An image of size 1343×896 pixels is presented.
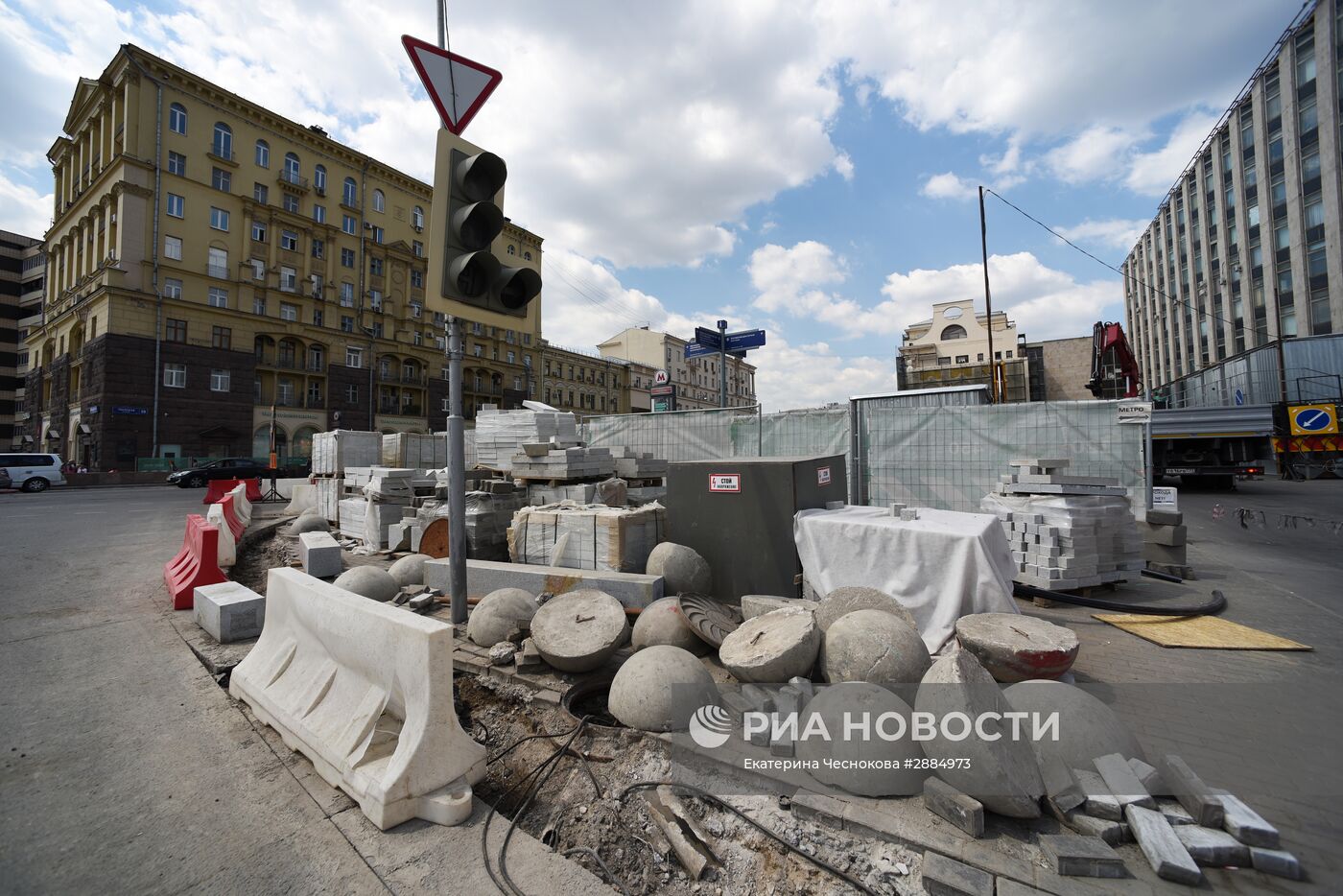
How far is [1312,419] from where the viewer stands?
20906mm

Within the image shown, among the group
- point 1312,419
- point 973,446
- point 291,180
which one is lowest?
point 973,446

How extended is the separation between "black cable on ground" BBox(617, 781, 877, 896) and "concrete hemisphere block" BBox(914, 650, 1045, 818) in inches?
29.8

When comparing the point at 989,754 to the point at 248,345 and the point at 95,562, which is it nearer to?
the point at 95,562

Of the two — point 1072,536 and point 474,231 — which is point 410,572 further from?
point 1072,536

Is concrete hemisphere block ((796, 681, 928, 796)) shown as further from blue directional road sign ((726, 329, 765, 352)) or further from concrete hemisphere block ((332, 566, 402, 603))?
blue directional road sign ((726, 329, 765, 352))

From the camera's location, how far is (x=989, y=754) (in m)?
2.65

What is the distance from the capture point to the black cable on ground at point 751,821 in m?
2.35

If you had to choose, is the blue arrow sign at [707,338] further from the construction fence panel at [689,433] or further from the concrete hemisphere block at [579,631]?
the concrete hemisphere block at [579,631]

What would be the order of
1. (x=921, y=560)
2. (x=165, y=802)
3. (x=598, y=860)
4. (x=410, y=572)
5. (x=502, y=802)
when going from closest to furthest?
(x=598, y=860), (x=165, y=802), (x=502, y=802), (x=921, y=560), (x=410, y=572)

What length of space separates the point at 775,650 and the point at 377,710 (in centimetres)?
245

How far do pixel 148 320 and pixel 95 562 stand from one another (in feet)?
113

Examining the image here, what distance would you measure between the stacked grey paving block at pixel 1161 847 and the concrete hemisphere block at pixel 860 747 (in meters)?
0.86

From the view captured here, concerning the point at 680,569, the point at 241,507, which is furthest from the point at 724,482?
the point at 241,507

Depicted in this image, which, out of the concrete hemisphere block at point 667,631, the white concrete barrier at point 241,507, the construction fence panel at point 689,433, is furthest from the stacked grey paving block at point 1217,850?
the white concrete barrier at point 241,507
